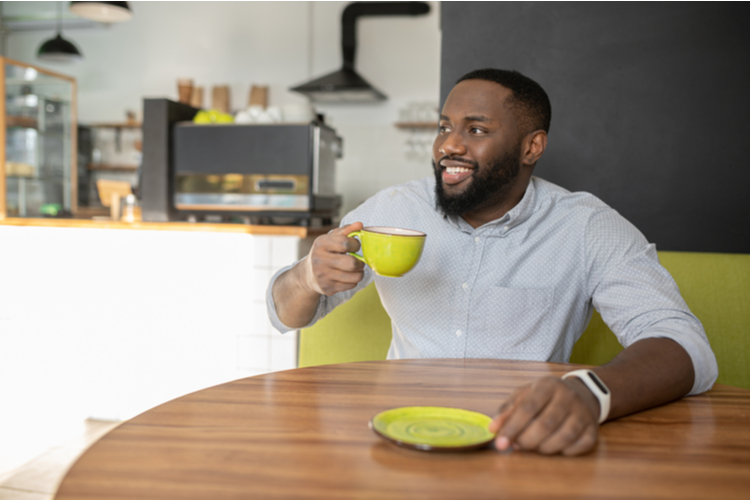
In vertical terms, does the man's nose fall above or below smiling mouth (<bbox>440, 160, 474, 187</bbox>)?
above

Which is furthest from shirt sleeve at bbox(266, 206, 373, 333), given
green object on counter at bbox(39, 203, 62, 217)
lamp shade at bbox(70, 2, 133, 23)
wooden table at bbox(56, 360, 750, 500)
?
green object on counter at bbox(39, 203, 62, 217)

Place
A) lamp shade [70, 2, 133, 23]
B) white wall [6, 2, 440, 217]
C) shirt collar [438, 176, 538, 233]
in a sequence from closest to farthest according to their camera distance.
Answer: shirt collar [438, 176, 538, 233] < lamp shade [70, 2, 133, 23] < white wall [6, 2, 440, 217]

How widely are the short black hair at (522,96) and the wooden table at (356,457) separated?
0.75m

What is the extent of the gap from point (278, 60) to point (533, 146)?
450 centimetres

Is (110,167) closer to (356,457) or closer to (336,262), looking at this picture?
(336,262)

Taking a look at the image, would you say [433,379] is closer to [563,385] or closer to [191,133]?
[563,385]

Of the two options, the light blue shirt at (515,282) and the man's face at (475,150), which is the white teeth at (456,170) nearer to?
the man's face at (475,150)

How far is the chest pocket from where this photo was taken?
1.20 metres

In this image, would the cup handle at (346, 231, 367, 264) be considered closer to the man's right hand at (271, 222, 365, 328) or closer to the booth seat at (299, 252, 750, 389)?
the man's right hand at (271, 222, 365, 328)

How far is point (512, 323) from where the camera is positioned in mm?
1197

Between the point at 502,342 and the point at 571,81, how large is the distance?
95cm

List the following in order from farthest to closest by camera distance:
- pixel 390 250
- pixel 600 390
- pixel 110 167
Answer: pixel 110 167 < pixel 390 250 < pixel 600 390

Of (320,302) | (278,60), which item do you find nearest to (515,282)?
(320,302)

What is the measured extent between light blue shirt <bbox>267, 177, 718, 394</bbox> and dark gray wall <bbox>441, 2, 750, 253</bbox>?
541 mm
